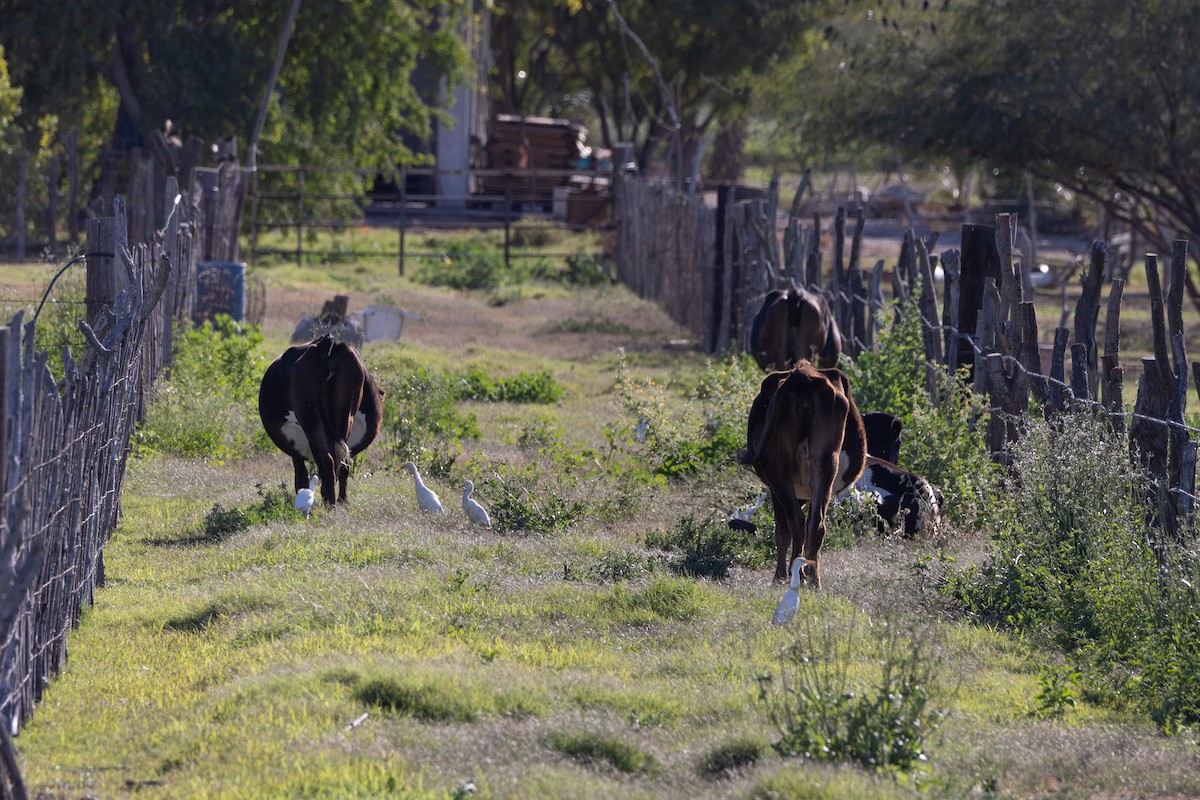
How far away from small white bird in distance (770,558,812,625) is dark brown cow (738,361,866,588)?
74 cm

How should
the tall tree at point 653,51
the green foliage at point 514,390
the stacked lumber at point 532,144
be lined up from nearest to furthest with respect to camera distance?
the green foliage at point 514,390, the tall tree at point 653,51, the stacked lumber at point 532,144

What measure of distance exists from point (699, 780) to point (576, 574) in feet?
9.25

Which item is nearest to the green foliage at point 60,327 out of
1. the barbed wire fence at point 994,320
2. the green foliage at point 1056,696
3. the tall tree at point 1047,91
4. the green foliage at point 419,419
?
the green foliage at point 419,419

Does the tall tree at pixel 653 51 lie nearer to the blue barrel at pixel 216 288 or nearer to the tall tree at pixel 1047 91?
the tall tree at pixel 1047 91


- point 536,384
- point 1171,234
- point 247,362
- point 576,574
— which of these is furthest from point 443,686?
point 1171,234

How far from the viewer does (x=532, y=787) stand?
5.07 metres

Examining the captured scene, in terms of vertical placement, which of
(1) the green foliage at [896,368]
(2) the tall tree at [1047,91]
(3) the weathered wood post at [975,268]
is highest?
(2) the tall tree at [1047,91]

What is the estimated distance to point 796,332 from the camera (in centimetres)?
1345

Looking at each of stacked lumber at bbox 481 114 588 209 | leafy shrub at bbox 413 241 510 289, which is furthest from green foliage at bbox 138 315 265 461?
stacked lumber at bbox 481 114 588 209

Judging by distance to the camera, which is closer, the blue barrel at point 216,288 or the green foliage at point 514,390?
the green foliage at point 514,390

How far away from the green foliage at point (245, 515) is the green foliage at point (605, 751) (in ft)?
13.5

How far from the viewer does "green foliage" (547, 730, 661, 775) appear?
5.38 m

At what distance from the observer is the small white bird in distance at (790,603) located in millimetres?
6812

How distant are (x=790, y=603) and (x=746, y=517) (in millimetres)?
2144
